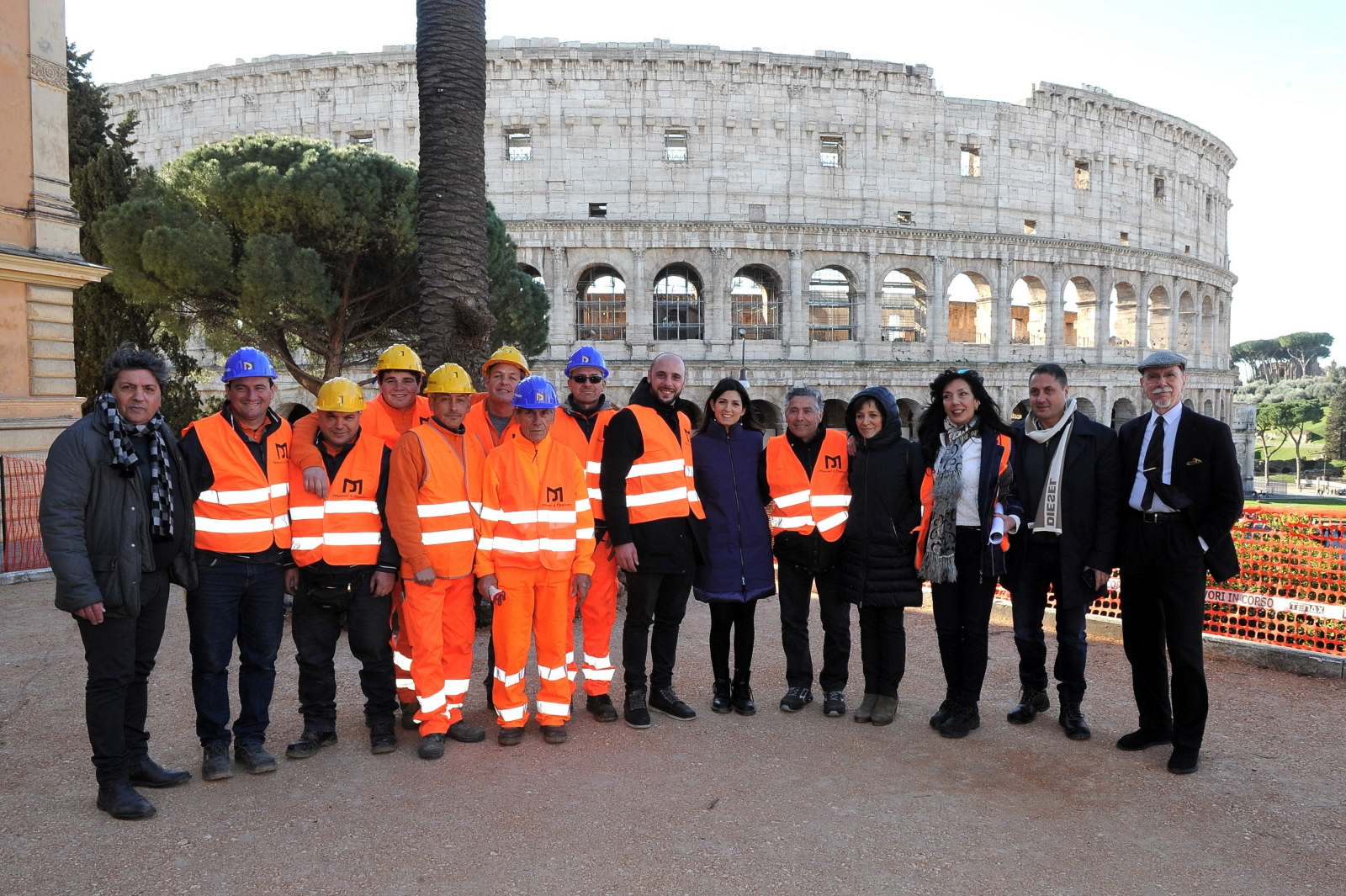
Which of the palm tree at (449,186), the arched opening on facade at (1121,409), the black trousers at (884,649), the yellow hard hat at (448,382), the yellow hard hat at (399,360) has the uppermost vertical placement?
the palm tree at (449,186)

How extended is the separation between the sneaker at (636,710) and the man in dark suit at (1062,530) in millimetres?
2235

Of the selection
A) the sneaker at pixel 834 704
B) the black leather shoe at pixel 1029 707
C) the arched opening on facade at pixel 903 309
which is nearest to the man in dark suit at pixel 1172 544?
the black leather shoe at pixel 1029 707

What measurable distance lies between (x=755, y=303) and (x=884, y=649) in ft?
95.9

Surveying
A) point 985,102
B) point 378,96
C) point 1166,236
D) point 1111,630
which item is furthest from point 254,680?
point 1166,236

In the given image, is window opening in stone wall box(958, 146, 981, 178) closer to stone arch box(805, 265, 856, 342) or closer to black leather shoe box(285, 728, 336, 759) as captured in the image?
stone arch box(805, 265, 856, 342)

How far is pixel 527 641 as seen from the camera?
4840mm

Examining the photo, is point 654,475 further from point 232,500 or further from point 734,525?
point 232,500

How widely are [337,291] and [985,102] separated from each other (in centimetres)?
2745

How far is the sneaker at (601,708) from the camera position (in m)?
5.17

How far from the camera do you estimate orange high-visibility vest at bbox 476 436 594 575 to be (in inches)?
189

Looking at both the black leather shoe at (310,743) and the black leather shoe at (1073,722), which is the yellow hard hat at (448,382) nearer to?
the black leather shoe at (310,743)

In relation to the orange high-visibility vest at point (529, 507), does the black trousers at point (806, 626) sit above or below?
below

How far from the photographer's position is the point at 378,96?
3203 centimetres

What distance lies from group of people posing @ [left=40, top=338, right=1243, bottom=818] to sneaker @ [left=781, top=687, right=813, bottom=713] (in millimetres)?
16
